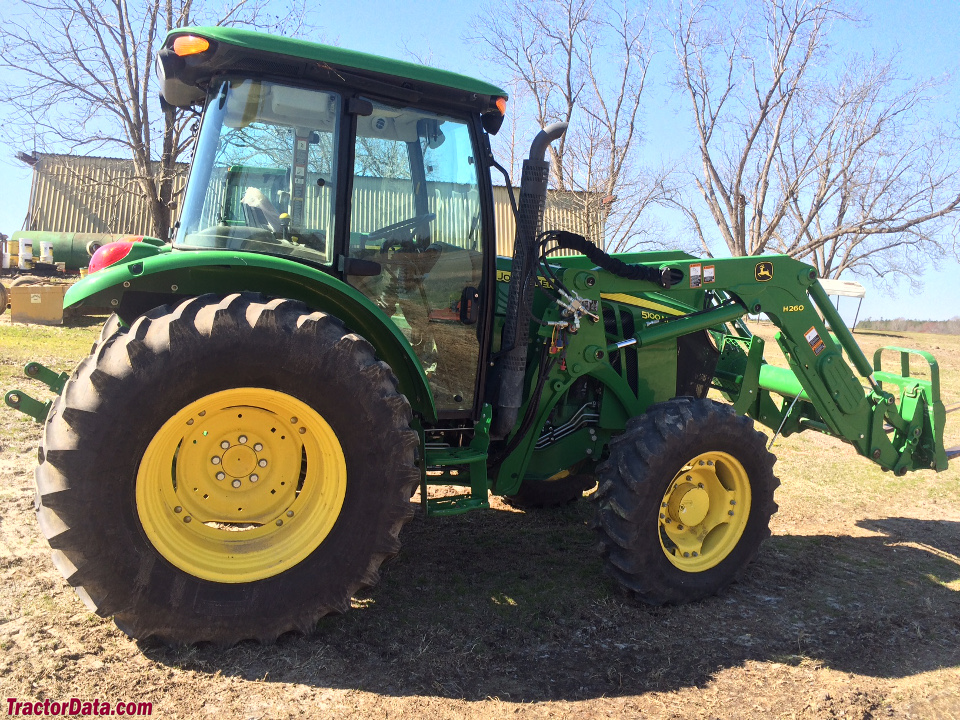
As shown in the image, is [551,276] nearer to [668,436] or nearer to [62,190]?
[668,436]

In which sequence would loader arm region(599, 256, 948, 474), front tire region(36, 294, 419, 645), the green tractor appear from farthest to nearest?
loader arm region(599, 256, 948, 474)
the green tractor
front tire region(36, 294, 419, 645)

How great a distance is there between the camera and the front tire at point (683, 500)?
151 inches

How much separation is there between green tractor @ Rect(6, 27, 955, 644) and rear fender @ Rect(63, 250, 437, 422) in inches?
0.5

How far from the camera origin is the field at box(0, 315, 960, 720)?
2.88 meters

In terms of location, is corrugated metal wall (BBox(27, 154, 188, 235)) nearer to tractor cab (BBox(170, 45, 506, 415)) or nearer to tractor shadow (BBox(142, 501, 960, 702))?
tractor cab (BBox(170, 45, 506, 415))

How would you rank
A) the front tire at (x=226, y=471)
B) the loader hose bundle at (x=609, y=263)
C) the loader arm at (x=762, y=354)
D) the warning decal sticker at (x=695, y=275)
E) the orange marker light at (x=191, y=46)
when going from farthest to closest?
the warning decal sticker at (x=695, y=275) < the loader arm at (x=762, y=354) < the loader hose bundle at (x=609, y=263) < the orange marker light at (x=191, y=46) < the front tire at (x=226, y=471)

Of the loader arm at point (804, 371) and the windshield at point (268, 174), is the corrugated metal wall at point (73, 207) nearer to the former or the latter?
the windshield at point (268, 174)

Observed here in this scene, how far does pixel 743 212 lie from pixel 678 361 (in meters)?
17.5

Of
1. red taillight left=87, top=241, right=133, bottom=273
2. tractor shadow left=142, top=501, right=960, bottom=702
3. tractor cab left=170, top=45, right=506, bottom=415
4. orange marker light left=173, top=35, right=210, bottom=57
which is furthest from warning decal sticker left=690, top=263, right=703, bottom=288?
red taillight left=87, top=241, right=133, bottom=273

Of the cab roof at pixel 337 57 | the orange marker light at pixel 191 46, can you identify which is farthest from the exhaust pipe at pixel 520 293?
the orange marker light at pixel 191 46

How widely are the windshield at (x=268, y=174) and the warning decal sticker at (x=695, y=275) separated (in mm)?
2159

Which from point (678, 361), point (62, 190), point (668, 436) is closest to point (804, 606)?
point (668, 436)

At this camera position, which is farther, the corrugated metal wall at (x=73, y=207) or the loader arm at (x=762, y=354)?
the corrugated metal wall at (x=73, y=207)

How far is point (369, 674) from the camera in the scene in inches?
119
